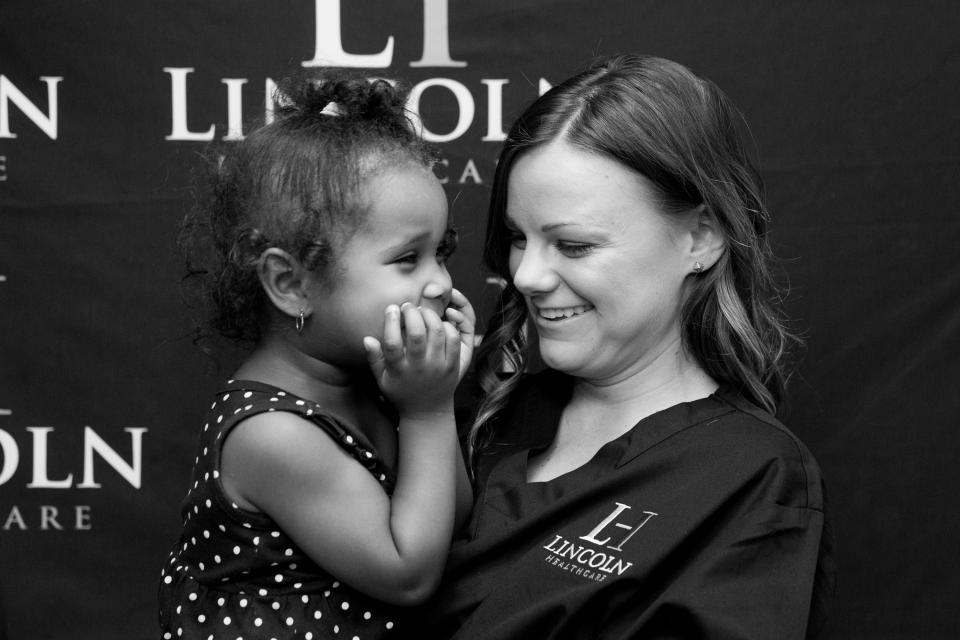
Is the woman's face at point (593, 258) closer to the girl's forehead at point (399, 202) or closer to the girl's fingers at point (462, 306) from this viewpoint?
the girl's fingers at point (462, 306)

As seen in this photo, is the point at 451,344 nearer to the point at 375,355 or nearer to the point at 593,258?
the point at 375,355

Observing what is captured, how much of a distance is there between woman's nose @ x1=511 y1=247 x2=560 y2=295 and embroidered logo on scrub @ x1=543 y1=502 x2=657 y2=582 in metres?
0.33

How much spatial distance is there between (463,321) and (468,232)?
0.61 metres

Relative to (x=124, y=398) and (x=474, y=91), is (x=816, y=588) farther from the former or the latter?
(x=124, y=398)

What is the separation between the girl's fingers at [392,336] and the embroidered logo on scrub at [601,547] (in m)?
0.32

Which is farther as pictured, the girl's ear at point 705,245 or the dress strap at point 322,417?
the girl's ear at point 705,245

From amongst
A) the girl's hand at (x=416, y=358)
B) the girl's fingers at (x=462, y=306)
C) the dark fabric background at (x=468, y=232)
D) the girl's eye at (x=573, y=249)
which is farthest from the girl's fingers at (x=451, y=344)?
the dark fabric background at (x=468, y=232)

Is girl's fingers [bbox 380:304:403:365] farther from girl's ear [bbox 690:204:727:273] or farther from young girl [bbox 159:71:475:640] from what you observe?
girl's ear [bbox 690:204:727:273]

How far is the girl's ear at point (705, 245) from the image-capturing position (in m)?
1.65

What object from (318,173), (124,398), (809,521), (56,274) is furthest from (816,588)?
(56,274)

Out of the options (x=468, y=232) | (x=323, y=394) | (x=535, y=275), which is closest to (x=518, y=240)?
(x=535, y=275)

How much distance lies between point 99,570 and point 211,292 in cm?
92

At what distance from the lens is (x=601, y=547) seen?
141 centimetres

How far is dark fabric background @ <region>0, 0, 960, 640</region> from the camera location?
2.12 metres
